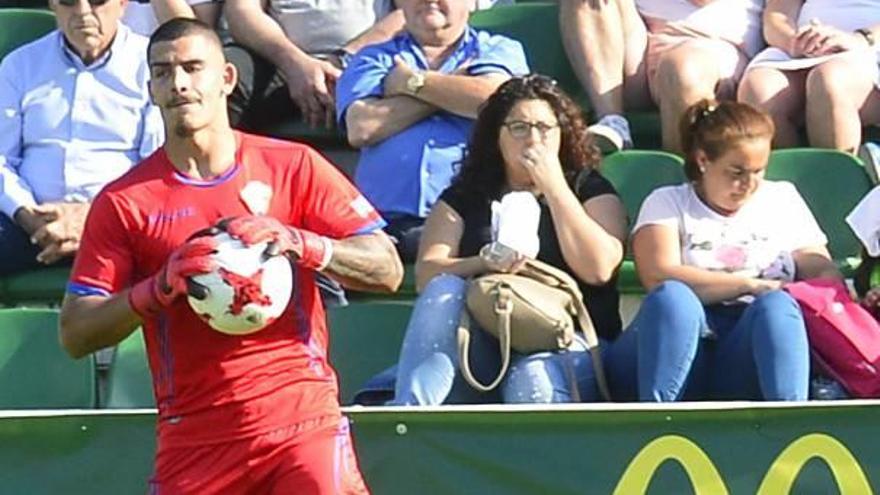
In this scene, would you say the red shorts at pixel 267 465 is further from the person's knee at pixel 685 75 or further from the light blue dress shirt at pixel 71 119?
the person's knee at pixel 685 75

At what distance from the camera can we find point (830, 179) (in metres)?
6.25

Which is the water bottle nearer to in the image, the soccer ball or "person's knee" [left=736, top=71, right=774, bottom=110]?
"person's knee" [left=736, top=71, right=774, bottom=110]

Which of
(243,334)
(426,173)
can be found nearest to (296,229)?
(243,334)

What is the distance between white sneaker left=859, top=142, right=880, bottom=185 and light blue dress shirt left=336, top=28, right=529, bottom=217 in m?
1.14

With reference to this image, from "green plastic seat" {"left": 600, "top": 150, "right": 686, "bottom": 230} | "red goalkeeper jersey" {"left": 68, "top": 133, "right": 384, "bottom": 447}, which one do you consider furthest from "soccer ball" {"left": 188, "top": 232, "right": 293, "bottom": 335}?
"green plastic seat" {"left": 600, "top": 150, "right": 686, "bottom": 230}

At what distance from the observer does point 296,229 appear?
4.42 meters

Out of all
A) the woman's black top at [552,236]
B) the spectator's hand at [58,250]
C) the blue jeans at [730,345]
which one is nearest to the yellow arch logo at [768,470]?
the blue jeans at [730,345]

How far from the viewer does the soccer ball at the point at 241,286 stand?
420 cm

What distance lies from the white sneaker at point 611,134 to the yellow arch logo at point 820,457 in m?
1.69

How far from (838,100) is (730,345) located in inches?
58.4

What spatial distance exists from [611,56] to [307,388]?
265 centimetres

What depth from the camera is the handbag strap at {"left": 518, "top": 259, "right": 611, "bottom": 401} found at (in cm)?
520

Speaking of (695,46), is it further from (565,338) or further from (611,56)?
(565,338)

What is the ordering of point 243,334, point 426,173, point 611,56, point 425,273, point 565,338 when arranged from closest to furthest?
point 243,334 < point 565,338 < point 425,273 < point 426,173 < point 611,56
